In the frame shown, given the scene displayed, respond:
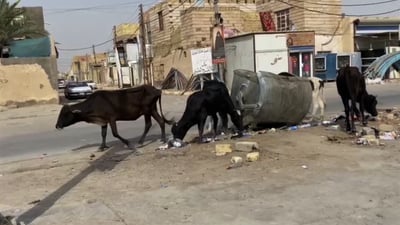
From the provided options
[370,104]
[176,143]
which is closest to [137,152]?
[176,143]

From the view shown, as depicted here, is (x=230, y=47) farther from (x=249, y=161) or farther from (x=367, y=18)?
(x=249, y=161)

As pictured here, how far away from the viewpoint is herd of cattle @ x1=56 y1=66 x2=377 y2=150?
412 inches

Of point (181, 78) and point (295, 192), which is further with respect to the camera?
point (181, 78)

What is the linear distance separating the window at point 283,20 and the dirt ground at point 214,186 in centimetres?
3447

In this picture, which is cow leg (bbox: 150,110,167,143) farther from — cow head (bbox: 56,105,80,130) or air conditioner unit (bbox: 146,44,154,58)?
air conditioner unit (bbox: 146,44,154,58)

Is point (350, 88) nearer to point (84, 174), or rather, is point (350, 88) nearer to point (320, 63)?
point (84, 174)

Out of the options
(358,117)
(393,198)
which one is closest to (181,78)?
(358,117)

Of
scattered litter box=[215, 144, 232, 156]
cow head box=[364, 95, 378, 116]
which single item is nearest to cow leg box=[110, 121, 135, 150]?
scattered litter box=[215, 144, 232, 156]

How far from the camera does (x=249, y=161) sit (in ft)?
27.2

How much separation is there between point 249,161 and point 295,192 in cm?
201

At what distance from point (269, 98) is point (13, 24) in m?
25.7

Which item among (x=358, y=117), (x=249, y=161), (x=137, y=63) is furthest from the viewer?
(x=137, y=63)

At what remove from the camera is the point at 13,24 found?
32.8 meters

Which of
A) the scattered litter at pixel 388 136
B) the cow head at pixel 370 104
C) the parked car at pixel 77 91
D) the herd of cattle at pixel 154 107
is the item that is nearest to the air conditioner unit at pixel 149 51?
the parked car at pixel 77 91
